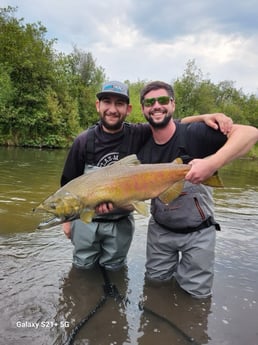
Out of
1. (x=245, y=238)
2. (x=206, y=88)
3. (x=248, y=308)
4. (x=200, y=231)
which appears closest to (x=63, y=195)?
(x=200, y=231)

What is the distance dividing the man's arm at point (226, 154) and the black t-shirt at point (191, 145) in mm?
192

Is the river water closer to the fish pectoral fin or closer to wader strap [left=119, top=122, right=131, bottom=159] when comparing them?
the fish pectoral fin

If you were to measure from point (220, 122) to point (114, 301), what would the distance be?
83.1 inches

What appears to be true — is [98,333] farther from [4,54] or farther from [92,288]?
[4,54]

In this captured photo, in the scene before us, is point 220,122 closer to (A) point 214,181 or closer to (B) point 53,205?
(A) point 214,181

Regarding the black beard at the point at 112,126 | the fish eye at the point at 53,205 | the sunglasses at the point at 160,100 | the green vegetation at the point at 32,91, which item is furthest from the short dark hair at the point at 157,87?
the green vegetation at the point at 32,91

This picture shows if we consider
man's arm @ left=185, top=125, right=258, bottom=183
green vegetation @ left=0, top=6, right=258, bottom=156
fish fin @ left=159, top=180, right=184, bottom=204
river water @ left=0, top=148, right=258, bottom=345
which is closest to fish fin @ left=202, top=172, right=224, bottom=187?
man's arm @ left=185, top=125, right=258, bottom=183

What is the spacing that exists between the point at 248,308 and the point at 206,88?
2152 inches

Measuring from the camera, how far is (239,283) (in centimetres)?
417

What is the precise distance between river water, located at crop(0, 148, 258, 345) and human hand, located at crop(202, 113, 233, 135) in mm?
1817

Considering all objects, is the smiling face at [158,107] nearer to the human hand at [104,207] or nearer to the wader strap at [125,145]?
the wader strap at [125,145]

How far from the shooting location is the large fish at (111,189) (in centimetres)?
308

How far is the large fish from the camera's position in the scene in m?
3.08

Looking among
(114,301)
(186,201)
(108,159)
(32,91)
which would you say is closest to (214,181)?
(186,201)
